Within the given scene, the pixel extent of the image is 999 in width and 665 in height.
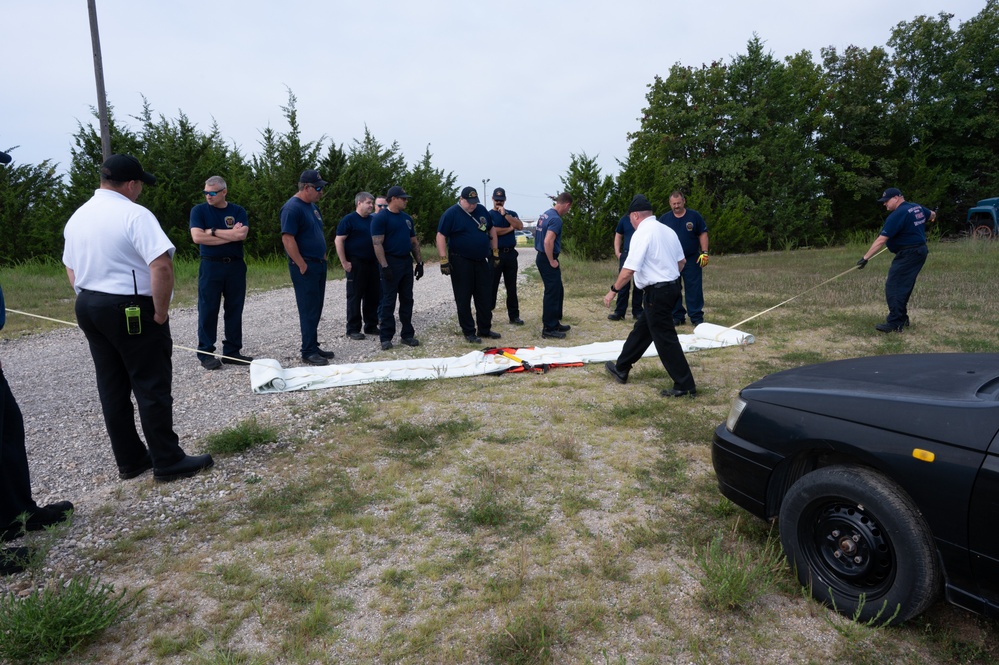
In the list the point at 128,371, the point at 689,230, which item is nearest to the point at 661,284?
the point at 689,230

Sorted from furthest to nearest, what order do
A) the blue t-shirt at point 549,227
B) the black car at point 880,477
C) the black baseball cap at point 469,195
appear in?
the blue t-shirt at point 549,227
the black baseball cap at point 469,195
the black car at point 880,477

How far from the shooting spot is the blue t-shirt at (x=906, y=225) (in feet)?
26.3

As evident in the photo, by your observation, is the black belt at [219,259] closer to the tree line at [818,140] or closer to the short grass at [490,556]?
the short grass at [490,556]

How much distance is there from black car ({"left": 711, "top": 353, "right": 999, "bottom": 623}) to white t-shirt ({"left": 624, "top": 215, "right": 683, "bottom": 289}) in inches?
100

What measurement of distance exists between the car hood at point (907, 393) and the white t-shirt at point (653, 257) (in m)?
2.39

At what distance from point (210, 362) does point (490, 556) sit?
16.1 ft

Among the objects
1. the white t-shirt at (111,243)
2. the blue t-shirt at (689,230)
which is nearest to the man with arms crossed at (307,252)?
the white t-shirt at (111,243)

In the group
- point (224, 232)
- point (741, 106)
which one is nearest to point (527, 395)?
point (224, 232)

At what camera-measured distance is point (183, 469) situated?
397cm

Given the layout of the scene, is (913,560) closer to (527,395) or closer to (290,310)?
(527,395)

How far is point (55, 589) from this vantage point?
259 cm

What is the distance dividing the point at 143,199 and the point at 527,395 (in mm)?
15845

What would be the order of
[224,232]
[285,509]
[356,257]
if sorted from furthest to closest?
[356,257]
[224,232]
[285,509]

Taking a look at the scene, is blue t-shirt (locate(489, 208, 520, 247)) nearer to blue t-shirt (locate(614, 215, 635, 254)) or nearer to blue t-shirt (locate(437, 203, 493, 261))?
blue t-shirt (locate(437, 203, 493, 261))
